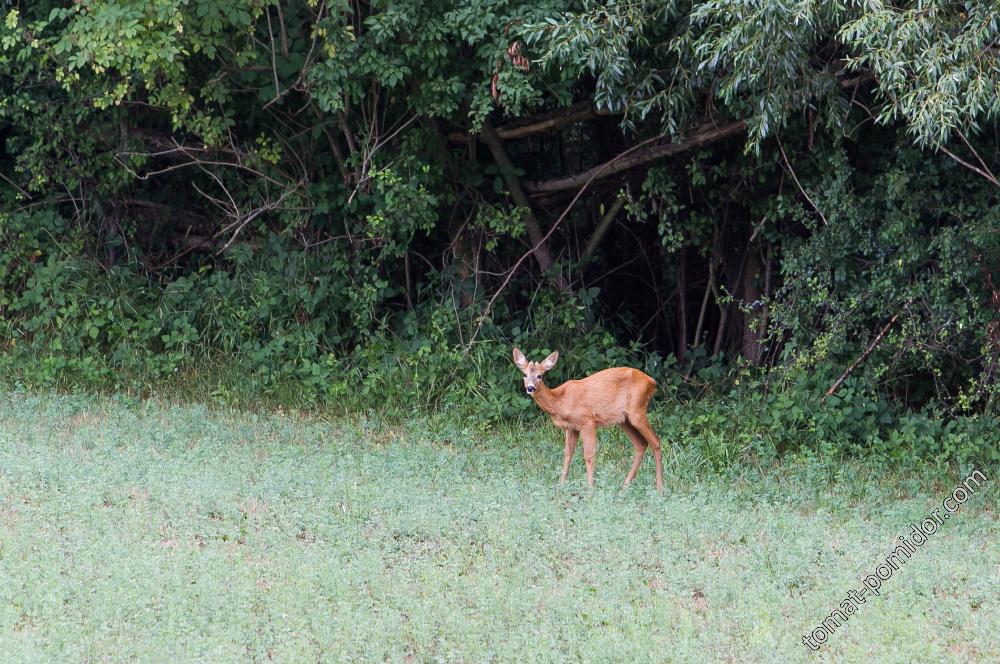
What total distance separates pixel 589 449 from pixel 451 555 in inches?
65.8

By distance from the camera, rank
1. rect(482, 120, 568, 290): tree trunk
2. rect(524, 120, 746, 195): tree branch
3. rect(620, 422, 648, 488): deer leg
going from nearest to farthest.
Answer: rect(620, 422, 648, 488): deer leg, rect(524, 120, 746, 195): tree branch, rect(482, 120, 568, 290): tree trunk

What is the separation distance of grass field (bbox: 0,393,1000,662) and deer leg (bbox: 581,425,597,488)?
146 mm

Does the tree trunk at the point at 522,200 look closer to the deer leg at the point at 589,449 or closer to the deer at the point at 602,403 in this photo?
the deer at the point at 602,403

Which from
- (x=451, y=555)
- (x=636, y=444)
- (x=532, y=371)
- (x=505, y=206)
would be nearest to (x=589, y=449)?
(x=636, y=444)

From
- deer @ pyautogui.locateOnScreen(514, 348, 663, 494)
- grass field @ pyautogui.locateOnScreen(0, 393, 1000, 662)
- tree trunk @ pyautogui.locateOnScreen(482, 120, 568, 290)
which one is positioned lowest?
grass field @ pyautogui.locateOnScreen(0, 393, 1000, 662)

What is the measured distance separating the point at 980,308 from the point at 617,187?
3.34 metres

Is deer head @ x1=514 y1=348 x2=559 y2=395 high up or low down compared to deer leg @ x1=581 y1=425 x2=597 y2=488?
up

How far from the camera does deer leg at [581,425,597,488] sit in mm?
7751

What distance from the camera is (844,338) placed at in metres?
9.46

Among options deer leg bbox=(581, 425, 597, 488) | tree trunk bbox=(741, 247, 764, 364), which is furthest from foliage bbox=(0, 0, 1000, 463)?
deer leg bbox=(581, 425, 597, 488)

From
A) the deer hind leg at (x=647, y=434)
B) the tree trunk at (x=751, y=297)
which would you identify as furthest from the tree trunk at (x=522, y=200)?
the deer hind leg at (x=647, y=434)

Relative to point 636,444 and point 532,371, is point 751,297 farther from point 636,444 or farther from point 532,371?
point 532,371

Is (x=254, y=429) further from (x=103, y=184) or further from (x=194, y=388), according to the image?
(x=103, y=184)

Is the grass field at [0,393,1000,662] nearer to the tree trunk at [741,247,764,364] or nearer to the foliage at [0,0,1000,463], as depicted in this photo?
the foliage at [0,0,1000,463]
